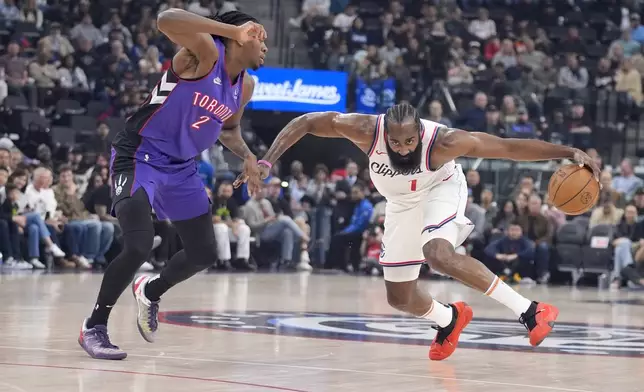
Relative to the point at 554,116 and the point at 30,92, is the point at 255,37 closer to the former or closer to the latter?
the point at 30,92

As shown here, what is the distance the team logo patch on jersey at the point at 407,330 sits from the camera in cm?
733

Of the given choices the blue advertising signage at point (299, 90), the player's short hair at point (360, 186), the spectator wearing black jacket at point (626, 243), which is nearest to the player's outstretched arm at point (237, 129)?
the spectator wearing black jacket at point (626, 243)

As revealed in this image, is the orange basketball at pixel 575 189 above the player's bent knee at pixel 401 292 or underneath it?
above

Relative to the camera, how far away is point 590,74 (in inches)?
850

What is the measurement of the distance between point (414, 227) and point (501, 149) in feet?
2.49

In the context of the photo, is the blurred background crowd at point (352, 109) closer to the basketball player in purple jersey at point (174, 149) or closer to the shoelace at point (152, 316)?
the shoelace at point (152, 316)

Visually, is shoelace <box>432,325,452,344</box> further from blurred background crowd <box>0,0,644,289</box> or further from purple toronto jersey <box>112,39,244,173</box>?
blurred background crowd <box>0,0,644,289</box>

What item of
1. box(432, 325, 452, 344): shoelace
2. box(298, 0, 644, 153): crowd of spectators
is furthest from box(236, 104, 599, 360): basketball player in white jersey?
box(298, 0, 644, 153): crowd of spectators

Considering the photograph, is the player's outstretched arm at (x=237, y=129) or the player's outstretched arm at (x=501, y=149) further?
the player's outstretched arm at (x=237, y=129)

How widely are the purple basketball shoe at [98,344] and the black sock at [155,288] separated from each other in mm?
553

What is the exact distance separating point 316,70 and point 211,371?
14760 mm

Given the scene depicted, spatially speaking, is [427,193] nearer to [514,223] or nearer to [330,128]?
[330,128]

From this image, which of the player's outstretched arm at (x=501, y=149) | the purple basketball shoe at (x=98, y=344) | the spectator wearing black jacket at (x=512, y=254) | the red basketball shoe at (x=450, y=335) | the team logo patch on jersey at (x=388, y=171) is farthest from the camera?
the spectator wearing black jacket at (x=512, y=254)

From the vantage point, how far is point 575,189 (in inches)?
252
